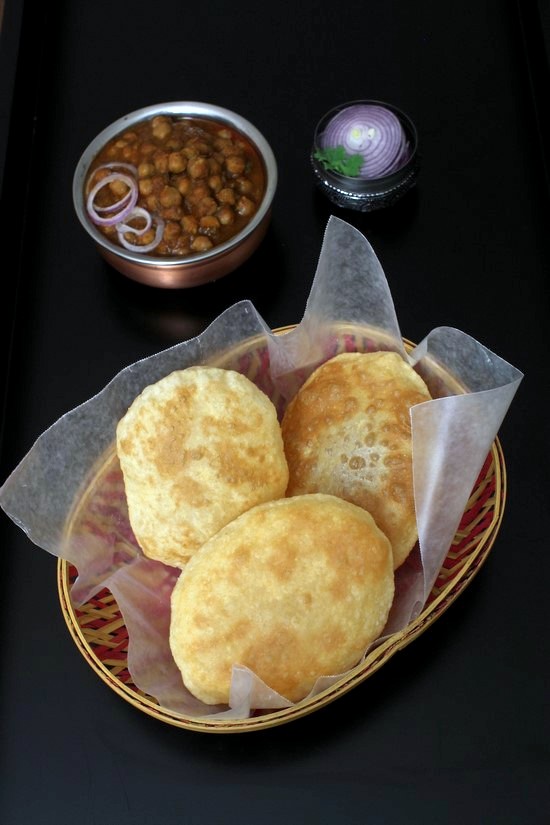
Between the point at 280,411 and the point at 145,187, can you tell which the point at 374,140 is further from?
the point at 280,411

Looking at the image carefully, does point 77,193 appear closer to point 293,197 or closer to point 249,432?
point 293,197

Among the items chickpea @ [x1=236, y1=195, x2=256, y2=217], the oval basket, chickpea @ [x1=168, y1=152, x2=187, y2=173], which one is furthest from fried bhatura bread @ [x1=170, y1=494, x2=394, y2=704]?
chickpea @ [x1=168, y1=152, x2=187, y2=173]

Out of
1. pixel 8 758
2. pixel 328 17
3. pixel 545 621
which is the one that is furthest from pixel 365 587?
pixel 328 17

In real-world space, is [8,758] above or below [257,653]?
below

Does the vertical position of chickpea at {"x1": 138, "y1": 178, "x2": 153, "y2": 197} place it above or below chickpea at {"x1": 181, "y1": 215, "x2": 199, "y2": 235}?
above

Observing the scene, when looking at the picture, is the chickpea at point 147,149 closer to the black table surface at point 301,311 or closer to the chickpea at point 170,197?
the chickpea at point 170,197

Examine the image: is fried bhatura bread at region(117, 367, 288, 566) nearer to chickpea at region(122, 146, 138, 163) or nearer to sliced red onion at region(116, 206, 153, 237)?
sliced red onion at region(116, 206, 153, 237)

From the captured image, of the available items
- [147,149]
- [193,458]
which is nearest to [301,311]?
[147,149]
